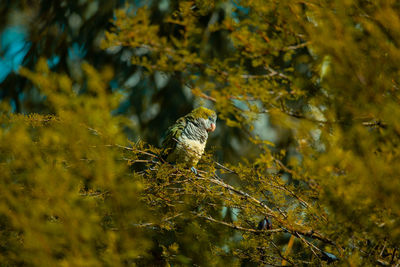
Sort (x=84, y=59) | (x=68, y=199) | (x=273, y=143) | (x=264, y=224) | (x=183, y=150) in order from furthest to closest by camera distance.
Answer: (x=84, y=59), (x=183, y=150), (x=264, y=224), (x=273, y=143), (x=68, y=199)

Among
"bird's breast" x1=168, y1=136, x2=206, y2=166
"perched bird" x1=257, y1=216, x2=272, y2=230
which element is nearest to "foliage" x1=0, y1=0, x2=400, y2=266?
"perched bird" x1=257, y1=216, x2=272, y2=230

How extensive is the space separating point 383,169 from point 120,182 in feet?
1.96

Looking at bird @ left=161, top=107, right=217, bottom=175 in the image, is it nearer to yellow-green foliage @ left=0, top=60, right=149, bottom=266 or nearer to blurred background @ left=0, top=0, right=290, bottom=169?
→ blurred background @ left=0, top=0, right=290, bottom=169

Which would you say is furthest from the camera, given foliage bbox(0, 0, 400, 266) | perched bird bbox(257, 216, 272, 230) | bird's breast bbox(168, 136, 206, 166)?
bird's breast bbox(168, 136, 206, 166)

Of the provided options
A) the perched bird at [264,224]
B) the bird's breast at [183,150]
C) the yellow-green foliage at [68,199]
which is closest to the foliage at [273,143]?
the yellow-green foliage at [68,199]

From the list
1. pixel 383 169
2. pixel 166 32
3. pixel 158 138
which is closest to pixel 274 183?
pixel 383 169

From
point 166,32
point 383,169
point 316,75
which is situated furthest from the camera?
point 166,32

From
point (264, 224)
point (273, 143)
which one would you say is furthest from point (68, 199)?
point (264, 224)

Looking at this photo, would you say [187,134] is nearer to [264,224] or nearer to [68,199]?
[264,224]

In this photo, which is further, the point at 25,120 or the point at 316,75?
the point at 25,120

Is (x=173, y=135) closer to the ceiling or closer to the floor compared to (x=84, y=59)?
closer to the floor

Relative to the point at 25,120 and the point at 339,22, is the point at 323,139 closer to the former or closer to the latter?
the point at 339,22

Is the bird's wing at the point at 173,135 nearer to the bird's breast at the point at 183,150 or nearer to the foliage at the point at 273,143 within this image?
the bird's breast at the point at 183,150

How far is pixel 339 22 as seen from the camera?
72 cm
